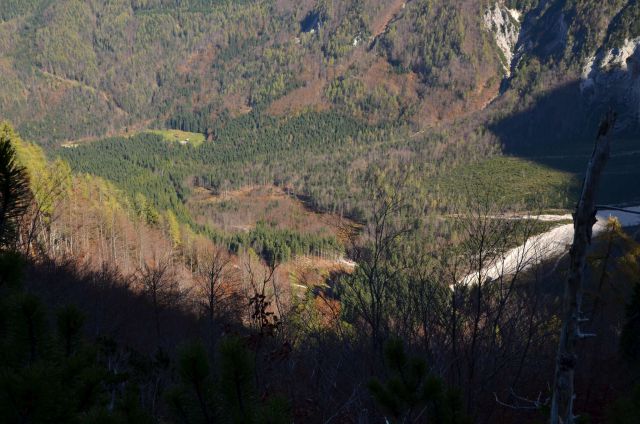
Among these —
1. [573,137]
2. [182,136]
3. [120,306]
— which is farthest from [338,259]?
[182,136]

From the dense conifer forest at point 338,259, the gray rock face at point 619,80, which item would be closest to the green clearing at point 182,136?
the dense conifer forest at point 338,259

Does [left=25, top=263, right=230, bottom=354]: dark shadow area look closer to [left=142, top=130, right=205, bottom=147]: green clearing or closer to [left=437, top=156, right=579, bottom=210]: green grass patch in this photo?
[left=437, top=156, right=579, bottom=210]: green grass patch

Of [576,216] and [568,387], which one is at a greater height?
[576,216]

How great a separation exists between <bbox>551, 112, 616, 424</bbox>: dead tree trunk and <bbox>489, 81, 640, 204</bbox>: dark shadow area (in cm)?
11298

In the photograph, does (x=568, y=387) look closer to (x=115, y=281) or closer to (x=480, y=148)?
(x=115, y=281)

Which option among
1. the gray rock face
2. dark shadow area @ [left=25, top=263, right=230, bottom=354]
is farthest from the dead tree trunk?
the gray rock face

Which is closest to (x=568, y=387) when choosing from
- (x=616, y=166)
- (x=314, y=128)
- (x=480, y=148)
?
(x=616, y=166)

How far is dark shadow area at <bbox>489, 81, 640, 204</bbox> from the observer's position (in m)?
112

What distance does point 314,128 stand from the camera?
188875 millimetres

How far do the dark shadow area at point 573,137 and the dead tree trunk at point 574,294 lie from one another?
113 meters

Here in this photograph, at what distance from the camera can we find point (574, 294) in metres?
2.78

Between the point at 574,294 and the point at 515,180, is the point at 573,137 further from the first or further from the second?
the point at 574,294

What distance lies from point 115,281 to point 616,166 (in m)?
124

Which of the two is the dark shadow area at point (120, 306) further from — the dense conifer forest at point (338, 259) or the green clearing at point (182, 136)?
the green clearing at point (182, 136)
